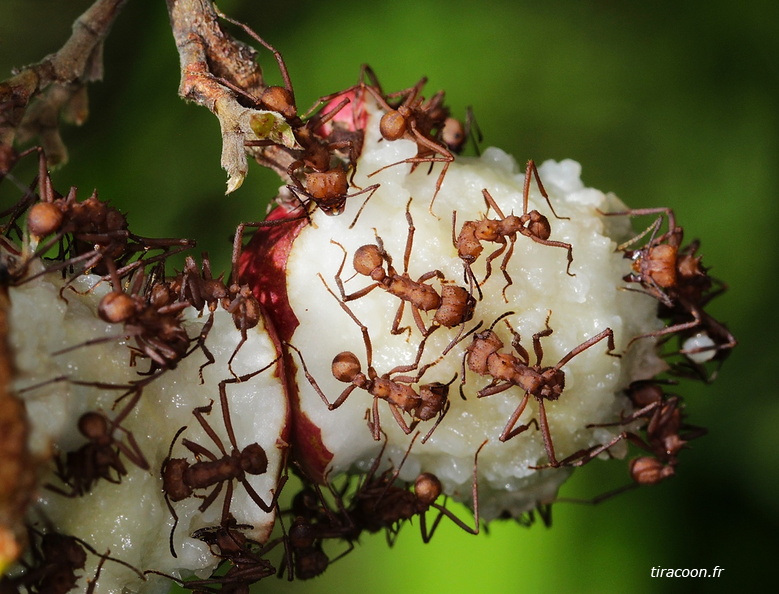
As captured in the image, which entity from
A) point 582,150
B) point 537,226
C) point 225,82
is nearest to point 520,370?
point 537,226

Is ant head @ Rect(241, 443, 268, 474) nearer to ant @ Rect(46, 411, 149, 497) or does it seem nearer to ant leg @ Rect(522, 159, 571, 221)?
ant @ Rect(46, 411, 149, 497)

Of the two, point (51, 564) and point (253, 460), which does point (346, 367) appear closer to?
point (253, 460)

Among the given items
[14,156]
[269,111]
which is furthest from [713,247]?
[14,156]

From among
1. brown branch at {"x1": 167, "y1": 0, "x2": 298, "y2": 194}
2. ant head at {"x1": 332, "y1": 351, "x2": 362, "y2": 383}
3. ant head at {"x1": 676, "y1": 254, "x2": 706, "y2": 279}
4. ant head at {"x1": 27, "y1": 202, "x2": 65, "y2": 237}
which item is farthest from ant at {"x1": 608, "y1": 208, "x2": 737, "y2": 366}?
ant head at {"x1": 27, "y1": 202, "x2": 65, "y2": 237}

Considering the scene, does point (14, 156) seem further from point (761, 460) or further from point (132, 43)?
point (761, 460)

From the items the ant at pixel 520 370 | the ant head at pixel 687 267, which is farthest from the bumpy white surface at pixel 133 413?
the ant head at pixel 687 267

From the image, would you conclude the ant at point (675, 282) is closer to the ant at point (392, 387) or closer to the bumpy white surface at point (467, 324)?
the bumpy white surface at point (467, 324)
